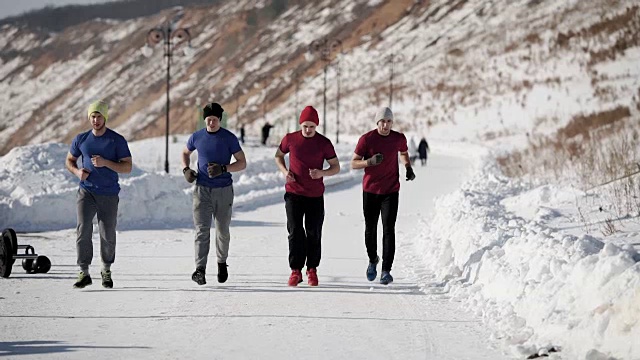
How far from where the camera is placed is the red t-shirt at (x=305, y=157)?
9.66 meters

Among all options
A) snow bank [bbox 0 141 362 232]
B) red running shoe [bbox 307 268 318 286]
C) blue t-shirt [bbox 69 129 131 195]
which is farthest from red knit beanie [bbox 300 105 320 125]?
snow bank [bbox 0 141 362 232]

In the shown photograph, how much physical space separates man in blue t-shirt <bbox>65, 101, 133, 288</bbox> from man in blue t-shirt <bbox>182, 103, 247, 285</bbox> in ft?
2.45

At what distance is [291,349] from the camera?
6.47 meters

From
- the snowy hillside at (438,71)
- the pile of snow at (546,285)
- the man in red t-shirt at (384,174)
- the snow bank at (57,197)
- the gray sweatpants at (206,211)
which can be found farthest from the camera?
the snowy hillside at (438,71)

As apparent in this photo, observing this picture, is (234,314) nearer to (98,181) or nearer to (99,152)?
(98,181)

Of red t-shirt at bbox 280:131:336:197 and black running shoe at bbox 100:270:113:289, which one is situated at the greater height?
red t-shirt at bbox 280:131:336:197

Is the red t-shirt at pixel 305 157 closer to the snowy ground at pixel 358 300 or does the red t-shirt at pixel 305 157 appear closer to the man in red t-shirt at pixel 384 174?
the man in red t-shirt at pixel 384 174

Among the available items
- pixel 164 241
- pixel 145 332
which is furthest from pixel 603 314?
pixel 164 241

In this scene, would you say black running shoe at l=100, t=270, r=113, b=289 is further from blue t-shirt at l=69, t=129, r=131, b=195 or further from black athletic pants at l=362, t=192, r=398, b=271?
Answer: black athletic pants at l=362, t=192, r=398, b=271

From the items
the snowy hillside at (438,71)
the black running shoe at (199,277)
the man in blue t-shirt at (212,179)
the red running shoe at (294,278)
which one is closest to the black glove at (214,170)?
the man in blue t-shirt at (212,179)

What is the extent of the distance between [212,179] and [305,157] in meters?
1.04

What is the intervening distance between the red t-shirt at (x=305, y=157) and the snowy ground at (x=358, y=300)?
1105 mm

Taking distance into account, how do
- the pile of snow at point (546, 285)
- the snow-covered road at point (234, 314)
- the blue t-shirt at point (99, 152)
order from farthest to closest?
1. the blue t-shirt at point (99, 152)
2. the snow-covered road at point (234, 314)
3. the pile of snow at point (546, 285)

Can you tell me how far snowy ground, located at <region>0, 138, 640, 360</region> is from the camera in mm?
6230
